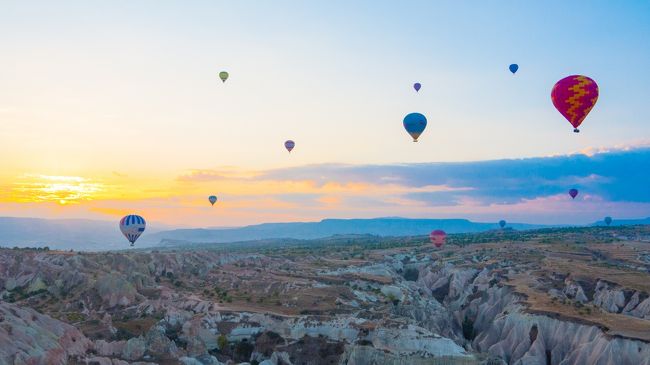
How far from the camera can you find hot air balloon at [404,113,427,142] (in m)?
79.8

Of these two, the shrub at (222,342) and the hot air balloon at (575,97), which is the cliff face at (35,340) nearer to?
the shrub at (222,342)

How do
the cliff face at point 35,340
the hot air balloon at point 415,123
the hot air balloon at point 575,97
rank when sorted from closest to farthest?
the cliff face at point 35,340, the hot air balloon at point 575,97, the hot air balloon at point 415,123

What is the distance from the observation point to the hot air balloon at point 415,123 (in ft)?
262

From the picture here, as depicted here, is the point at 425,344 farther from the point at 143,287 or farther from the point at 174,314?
the point at 143,287

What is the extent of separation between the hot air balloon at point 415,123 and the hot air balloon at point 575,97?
17.2 metres

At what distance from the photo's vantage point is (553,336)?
188 ft

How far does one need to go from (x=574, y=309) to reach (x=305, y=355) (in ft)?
97.7

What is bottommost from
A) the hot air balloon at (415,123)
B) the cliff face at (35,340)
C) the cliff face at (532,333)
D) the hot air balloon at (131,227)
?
the cliff face at (532,333)

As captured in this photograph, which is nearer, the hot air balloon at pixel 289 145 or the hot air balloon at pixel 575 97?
the hot air balloon at pixel 575 97

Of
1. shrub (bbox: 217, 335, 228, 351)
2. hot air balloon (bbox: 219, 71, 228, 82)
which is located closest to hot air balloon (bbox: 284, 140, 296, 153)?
hot air balloon (bbox: 219, 71, 228, 82)

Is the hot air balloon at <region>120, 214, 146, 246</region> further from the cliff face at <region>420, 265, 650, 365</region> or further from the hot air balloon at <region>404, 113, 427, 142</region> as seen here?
the cliff face at <region>420, 265, 650, 365</region>

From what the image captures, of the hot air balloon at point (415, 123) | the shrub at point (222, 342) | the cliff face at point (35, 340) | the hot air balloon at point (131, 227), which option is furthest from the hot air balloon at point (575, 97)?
the hot air balloon at point (131, 227)

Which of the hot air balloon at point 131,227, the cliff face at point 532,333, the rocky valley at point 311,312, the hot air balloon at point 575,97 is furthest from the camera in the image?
the hot air balloon at point 131,227

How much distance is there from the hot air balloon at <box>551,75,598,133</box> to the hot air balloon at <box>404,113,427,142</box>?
17196 mm
